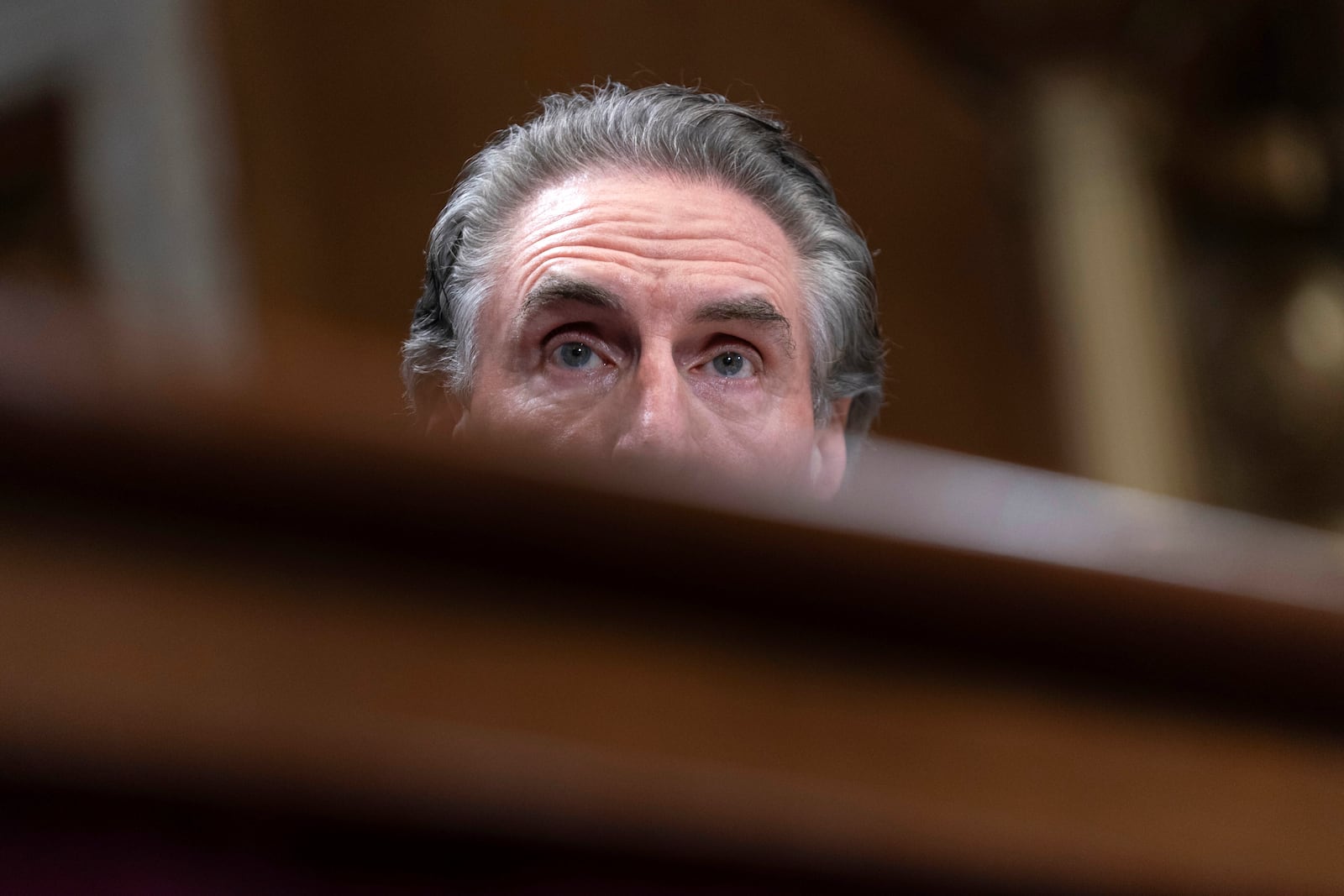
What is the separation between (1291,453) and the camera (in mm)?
2684

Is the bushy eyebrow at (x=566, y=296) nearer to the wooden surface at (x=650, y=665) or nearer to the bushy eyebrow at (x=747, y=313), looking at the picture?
the bushy eyebrow at (x=747, y=313)

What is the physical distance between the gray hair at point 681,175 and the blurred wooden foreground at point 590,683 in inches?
40.8

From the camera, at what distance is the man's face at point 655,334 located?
3.90 feet

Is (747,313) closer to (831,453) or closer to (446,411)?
(831,453)

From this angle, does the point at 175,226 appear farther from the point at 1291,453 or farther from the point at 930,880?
the point at 1291,453

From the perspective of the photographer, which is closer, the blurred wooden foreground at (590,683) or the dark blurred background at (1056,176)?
the blurred wooden foreground at (590,683)

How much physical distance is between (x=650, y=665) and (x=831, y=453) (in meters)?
1.07

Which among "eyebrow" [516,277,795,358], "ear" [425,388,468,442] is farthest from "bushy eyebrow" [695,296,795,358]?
"ear" [425,388,468,442]

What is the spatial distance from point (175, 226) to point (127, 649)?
163 centimetres

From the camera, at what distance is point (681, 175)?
1.41 meters

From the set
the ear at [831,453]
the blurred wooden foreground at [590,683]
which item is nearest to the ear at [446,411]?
the ear at [831,453]

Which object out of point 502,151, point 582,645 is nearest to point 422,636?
point 582,645

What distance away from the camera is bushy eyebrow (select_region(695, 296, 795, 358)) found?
49.4 inches

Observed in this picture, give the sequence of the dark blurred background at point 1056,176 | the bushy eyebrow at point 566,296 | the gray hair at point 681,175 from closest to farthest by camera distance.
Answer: the bushy eyebrow at point 566,296
the gray hair at point 681,175
the dark blurred background at point 1056,176
